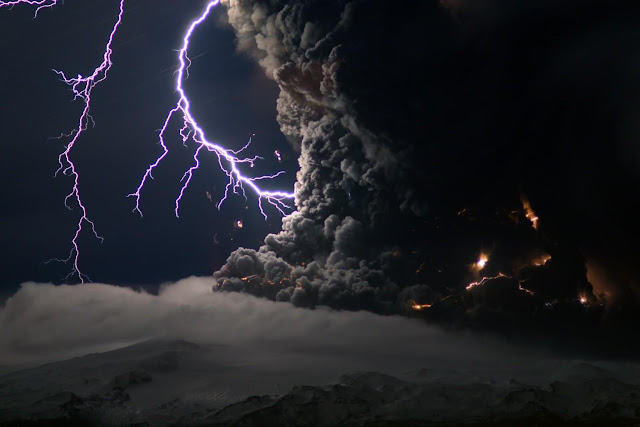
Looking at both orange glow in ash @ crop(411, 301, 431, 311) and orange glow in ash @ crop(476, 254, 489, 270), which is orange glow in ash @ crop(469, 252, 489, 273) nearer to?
orange glow in ash @ crop(476, 254, 489, 270)

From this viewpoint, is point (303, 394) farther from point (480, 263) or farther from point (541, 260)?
point (541, 260)

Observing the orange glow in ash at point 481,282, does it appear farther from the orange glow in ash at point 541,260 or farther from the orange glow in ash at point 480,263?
the orange glow in ash at point 541,260

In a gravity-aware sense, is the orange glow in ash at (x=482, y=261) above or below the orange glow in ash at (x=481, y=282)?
above

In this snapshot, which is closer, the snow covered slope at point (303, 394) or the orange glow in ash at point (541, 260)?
the snow covered slope at point (303, 394)

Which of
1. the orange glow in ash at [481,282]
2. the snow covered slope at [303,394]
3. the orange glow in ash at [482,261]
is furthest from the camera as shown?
the orange glow in ash at [482,261]

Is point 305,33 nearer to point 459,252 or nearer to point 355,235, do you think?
point 355,235

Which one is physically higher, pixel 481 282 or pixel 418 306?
pixel 481 282

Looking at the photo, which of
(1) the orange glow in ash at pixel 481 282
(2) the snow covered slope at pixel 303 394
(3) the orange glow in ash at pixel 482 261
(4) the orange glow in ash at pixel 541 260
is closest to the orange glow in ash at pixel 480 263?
(3) the orange glow in ash at pixel 482 261

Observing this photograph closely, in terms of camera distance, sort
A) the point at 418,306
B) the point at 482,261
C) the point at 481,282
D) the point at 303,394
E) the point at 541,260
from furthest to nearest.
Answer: the point at 482,261 → the point at 418,306 → the point at 541,260 → the point at 481,282 → the point at 303,394

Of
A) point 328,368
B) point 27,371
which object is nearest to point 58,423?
point 27,371

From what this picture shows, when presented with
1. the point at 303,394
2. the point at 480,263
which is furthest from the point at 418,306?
the point at 303,394

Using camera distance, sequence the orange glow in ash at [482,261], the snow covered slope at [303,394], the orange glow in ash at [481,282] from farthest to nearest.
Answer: the orange glow in ash at [482,261] < the orange glow in ash at [481,282] < the snow covered slope at [303,394]

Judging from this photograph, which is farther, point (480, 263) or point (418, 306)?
point (480, 263)
